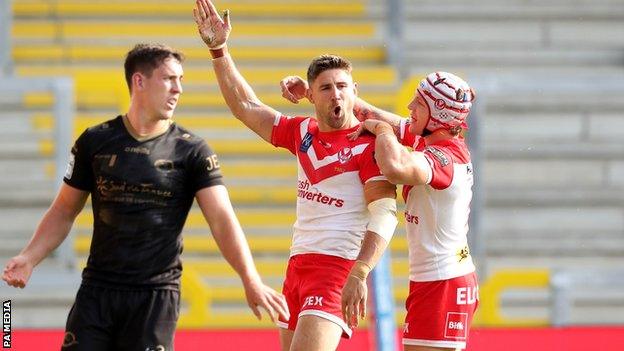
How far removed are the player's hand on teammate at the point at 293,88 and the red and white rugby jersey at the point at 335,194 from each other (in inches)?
16.5

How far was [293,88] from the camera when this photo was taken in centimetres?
693

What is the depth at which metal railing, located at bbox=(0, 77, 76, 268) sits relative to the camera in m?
11.1

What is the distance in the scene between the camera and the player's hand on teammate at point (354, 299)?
5785 mm

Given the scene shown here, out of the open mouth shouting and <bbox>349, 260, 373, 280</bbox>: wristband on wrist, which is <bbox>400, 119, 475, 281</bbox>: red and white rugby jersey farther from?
the open mouth shouting

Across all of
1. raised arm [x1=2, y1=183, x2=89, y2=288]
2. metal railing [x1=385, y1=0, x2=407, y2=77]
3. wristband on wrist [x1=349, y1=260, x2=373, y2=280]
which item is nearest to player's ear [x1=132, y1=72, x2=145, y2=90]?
raised arm [x1=2, y1=183, x2=89, y2=288]

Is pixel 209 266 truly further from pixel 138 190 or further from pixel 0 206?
pixel 138 190

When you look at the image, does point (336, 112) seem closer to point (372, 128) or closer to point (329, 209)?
→ point (372, 128)

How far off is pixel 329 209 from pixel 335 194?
76 millimetres

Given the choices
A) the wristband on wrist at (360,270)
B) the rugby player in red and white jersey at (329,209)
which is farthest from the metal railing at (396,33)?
the wristband on wrist at (360,270)

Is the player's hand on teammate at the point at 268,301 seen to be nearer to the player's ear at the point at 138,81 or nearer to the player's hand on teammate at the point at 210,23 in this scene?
the player's ear at the point at 138,81

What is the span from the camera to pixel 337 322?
6.28 metres

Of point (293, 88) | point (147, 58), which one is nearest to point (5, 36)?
point (293, 88)

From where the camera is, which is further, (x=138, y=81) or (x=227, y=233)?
(x=138, y=81)

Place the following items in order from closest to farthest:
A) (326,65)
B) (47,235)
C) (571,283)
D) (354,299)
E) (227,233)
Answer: (354,299) < (227,233) < (47,235) < (326,65) < (571,283)
